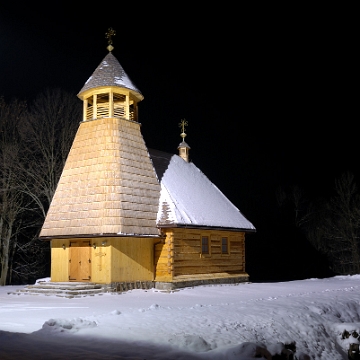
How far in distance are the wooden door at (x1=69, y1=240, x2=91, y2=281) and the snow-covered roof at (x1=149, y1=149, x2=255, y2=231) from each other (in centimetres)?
323

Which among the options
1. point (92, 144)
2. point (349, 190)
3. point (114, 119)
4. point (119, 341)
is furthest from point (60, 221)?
point (349, 190)

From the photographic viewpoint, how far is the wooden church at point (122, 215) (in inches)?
778

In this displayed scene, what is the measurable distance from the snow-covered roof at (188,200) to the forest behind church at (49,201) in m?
6.40

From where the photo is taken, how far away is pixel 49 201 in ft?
89.6

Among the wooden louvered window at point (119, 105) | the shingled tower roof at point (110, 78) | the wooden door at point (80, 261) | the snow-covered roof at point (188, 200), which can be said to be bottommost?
the wooden door at point (80, 261)

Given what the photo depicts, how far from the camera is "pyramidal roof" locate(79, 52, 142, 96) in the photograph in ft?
73.5

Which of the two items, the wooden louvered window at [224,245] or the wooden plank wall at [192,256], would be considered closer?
the wooden plank wall at [192,256]

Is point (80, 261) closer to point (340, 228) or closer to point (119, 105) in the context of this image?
point (119, 105)

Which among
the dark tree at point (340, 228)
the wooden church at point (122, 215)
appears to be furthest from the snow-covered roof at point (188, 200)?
the dark tree at point (340, 228)

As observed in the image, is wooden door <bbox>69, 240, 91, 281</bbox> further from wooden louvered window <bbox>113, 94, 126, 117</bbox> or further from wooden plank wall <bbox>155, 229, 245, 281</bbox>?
wooden louvered window <bbox>113, 94, 126, 117</bbox>

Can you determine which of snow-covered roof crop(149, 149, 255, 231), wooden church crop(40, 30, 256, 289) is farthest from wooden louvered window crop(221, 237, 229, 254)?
snow-covered roof crop(149, 149, 255, 231)

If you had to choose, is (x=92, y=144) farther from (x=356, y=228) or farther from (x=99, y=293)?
(x=356, y=228)

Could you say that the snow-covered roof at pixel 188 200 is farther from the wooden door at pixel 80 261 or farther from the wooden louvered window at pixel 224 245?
the wooden door at pixel 80 261

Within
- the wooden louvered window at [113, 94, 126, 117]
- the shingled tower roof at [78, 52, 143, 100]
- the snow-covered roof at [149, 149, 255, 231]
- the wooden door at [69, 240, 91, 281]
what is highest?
the shingled tower roof at [78, 52, 143, 100]
